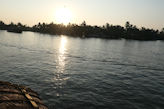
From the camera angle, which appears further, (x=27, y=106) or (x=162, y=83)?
(x=162, y=83)

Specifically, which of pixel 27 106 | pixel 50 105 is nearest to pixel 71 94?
pixel 50 105

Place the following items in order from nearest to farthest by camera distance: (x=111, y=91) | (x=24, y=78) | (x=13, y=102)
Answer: (x=13, y=102)
(x=111, y=91)
(x=24, y=78)

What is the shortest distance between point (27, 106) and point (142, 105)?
13.0 meters

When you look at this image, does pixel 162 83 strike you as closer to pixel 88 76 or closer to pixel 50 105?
pixel 88 76

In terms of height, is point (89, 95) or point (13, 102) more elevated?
point (13, 102)

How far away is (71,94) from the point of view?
59.1 ft

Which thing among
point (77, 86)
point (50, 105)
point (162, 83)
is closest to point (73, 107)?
point (50, 105)

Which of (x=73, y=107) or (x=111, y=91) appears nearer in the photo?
(x=73, y=107)

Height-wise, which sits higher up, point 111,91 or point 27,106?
point 27,106

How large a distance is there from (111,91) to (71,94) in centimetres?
543

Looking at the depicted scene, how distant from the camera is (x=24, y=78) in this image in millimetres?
22703

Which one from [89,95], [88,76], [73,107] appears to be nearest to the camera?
[73,107]

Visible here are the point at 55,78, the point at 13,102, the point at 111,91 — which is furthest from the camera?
the point at 55,78

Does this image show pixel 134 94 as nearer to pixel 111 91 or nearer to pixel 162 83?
pixel 111 91
